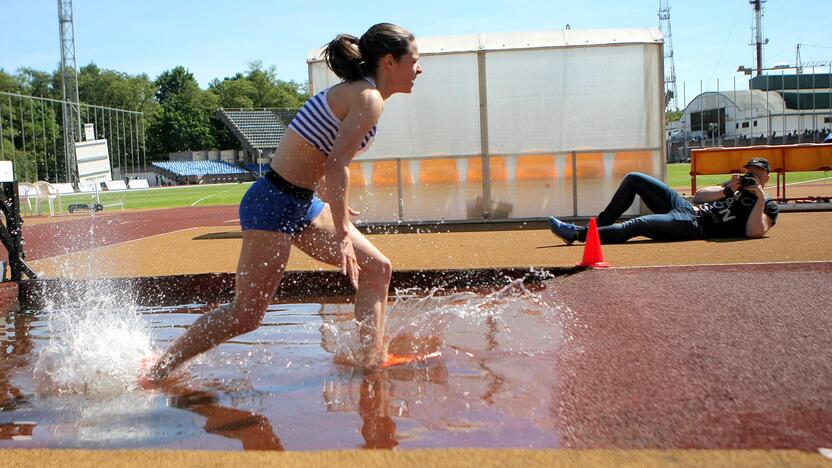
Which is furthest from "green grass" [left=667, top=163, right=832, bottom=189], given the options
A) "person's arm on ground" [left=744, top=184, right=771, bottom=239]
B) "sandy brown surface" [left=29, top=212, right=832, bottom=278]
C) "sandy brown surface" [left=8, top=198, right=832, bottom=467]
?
"person's arm on ground" [left=744, top=184, right=771, bottom=239]

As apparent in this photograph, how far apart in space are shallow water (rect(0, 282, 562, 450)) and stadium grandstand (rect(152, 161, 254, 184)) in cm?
7291

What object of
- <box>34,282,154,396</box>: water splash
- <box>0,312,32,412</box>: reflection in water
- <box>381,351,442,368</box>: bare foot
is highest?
<box>34,282,154,396</box>: water splash

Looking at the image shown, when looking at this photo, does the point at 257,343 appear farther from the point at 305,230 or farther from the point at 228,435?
the point at 228,435

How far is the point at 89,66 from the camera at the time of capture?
103000 mm

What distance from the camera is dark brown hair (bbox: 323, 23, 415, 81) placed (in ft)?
12.3

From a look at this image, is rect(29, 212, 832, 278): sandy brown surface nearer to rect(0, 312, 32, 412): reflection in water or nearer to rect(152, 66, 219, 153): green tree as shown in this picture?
rect(0, 312, 32, 412): reflection in water

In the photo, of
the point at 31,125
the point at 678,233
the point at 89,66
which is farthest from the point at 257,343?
the point at 89,66

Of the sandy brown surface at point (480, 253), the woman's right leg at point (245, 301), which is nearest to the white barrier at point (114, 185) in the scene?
the sandy brown surface at point (480, 253)

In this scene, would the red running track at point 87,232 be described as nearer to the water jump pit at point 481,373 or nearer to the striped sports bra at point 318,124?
the water jump pit at point 481,373

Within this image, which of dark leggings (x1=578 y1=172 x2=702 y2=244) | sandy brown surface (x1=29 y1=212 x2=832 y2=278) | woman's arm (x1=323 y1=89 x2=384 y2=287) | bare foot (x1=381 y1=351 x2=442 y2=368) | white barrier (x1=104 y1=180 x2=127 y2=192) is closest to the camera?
woman's arm (x1=323 y1=89 x2=384 y2=287)

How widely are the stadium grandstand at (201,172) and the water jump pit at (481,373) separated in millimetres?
72346

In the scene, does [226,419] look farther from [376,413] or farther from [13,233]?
[13,233]

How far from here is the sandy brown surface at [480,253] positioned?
7.31 metres

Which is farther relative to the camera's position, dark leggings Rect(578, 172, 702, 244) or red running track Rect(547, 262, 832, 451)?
dark leggings Rect(578, 172, 702, 244)
